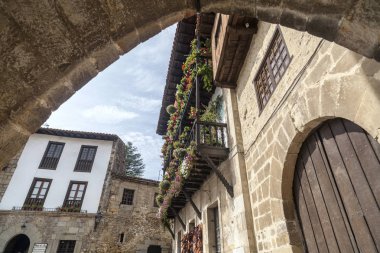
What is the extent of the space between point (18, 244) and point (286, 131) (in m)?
19.9

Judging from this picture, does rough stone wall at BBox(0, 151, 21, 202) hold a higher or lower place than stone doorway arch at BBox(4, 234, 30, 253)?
higher

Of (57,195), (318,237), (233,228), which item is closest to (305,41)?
(318,237)

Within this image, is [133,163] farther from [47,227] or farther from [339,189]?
[339,189]

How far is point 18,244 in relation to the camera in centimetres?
1561

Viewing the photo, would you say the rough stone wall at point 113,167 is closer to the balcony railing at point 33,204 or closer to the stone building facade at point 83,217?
the stone building facade at point 83,217

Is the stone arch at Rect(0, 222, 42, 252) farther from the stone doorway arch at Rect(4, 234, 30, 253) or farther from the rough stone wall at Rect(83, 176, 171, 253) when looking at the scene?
the rough stone wall at Rect(83, 176, 171, 253)

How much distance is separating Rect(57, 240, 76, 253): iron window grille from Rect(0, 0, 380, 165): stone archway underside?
16.6 meters

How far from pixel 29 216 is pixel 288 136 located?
17.6 metres

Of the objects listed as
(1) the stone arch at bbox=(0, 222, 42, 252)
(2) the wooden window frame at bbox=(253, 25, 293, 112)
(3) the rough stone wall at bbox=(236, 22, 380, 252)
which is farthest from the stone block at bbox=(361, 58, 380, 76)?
(1) the stone arch at bbox=(0, 222, 42, 252)

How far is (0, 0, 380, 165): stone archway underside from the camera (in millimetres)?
1225

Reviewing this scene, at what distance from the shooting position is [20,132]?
131 centimetres

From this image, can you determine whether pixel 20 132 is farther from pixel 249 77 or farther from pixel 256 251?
pixel 249 77

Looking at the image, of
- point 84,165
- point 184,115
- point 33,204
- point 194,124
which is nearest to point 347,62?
point 194,124

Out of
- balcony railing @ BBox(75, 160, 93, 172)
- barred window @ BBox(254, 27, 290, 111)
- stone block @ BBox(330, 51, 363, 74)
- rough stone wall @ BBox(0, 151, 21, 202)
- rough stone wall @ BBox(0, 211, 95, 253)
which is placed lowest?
stone block @ BBox(330, 51, 363, 74)
